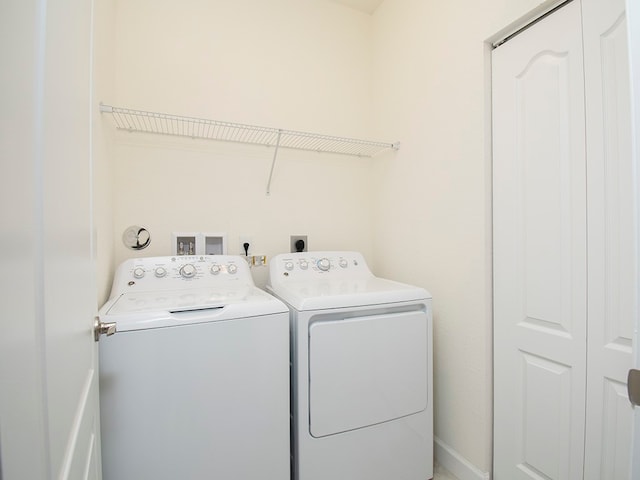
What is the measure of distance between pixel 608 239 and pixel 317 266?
52.7 inches

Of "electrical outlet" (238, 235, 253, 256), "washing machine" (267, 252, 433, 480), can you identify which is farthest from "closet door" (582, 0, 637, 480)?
"electrical outlet" (238, 235, 253, 256)

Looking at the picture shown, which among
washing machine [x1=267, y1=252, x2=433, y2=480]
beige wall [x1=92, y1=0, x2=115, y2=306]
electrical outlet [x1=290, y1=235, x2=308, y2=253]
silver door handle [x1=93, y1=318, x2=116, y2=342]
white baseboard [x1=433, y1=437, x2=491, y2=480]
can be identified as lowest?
white baseboard [x1=433, y1=437, x2=491, y2=480]

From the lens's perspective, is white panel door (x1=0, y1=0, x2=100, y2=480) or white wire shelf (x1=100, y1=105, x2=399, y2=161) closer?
white panel door (x1=0, y1=0, x2=100, y2=480)

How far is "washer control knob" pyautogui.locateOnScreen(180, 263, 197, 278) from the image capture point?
5.21 feet

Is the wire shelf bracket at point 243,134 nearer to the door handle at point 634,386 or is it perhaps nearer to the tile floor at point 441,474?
the door handle at point 634,386

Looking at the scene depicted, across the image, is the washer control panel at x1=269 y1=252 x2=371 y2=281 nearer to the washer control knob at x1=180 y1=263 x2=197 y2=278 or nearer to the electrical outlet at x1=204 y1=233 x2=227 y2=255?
the electrical outlet at x1=204 y1=233 x2=227 y2=255

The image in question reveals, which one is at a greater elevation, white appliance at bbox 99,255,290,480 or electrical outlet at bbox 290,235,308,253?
electrical outlet at bbox 290,235,308,253

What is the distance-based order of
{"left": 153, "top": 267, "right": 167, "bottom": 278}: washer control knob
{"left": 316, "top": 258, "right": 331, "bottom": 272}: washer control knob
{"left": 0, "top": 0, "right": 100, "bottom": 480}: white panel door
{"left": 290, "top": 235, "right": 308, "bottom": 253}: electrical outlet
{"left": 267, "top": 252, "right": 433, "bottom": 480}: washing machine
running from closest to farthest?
{"left": 0, "top": 0, "right": 100, "bottom": 480}: white panel door
{"left": 267, "top": 252, "right": 433, "bottom": 480}: washing machine
{"left": 153, "top": 267, "right": 167, "bottom": 278}: washer control knob
{"left": 316, "top": 258, "right": 331, "bottom": 272}: washer control knob
{"left": 290, "top": 235, "right": 308, "bottom": 253}: electrical outlet

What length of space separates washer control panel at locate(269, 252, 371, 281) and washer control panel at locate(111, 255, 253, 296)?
0.19m

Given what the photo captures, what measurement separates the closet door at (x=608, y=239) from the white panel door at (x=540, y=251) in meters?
0.03

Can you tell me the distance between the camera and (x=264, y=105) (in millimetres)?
2012

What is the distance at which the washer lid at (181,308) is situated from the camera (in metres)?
1.09

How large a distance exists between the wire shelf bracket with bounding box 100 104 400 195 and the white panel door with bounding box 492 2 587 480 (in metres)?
0.81

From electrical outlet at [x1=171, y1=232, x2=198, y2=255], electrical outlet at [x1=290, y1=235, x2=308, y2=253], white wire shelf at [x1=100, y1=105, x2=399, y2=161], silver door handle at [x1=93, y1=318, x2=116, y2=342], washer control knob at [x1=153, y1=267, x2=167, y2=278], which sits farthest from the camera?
electrical outlet at [x1=290, y1=235, x2=308, y2=253]
